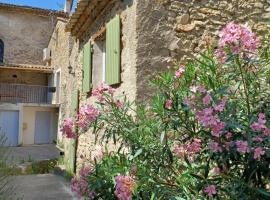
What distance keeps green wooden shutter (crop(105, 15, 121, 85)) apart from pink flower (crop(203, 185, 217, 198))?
3.31 metres

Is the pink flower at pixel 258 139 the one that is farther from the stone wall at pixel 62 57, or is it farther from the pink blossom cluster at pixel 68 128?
the stone wall at pixel 62 57

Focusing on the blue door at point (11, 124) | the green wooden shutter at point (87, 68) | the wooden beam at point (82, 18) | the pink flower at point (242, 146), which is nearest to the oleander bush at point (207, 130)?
the pink flower at point (242, 146)

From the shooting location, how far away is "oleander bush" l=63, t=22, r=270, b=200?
2350 mm

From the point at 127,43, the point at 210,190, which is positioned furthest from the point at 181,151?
the point at 127,43

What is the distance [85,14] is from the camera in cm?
752

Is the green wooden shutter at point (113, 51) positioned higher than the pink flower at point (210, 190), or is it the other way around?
the green wooden shutter at point (113, 51)

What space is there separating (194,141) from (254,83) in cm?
63

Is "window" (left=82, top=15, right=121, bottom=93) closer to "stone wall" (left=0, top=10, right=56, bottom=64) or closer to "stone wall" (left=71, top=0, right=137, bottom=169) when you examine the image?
"stone wall" (left=71, top=0, right=137, bottom=169)

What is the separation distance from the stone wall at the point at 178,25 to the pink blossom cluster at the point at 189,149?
2.08 m

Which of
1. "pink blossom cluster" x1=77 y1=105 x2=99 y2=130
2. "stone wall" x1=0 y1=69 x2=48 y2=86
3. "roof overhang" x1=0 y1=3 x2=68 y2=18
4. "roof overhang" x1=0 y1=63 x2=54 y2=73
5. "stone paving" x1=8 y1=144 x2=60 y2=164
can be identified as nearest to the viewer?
"pink blossom cluster" x1=77 y1=105 x2=99 y2=130

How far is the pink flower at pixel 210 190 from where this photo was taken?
7.93ft

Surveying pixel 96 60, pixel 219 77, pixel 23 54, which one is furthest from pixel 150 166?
pixel 23 54

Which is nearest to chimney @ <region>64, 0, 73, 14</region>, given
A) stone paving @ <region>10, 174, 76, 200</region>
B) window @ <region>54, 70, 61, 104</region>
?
window @ <region>54, 70, 61, 104</region>

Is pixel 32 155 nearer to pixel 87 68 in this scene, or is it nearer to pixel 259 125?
pixel 87 68
